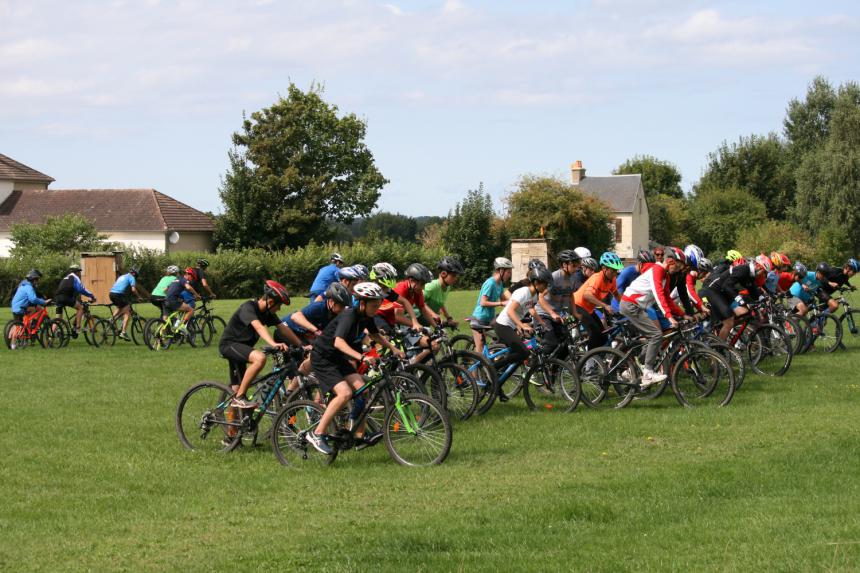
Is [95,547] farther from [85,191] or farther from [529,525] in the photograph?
[85,191]

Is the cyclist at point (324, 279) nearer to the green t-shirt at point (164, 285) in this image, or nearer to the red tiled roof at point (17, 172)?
the green t-shirt at point (164, 285)

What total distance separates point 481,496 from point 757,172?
283ft

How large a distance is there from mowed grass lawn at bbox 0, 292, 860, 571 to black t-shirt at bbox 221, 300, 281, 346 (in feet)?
3.59

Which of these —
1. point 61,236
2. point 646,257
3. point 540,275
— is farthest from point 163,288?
point 61,236

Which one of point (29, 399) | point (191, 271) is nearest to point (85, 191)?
point (191, 271)

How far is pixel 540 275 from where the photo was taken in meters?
12.5

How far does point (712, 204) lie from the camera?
84.1 m

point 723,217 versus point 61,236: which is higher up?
point 723,217

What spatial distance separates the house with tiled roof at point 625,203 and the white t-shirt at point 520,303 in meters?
60.6

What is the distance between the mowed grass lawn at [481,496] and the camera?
6562 millimetres

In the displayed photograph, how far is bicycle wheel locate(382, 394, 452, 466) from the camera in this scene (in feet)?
30.4

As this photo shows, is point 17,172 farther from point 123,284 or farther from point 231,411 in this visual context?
point 231,411

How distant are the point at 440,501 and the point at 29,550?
2.87 meters

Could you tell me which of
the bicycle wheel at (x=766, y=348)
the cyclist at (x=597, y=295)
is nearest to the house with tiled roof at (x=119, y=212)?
the bicycle wheel at (x=766, y=348)
